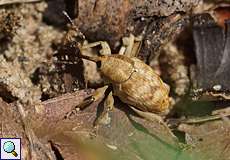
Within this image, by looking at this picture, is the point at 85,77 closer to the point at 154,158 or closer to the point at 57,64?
the point at 57,64

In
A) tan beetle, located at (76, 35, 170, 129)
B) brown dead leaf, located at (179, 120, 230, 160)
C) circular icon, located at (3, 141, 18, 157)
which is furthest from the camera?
tan beetle, located at (76, 35, 170, 129)

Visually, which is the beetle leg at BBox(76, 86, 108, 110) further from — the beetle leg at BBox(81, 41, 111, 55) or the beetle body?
the beetle leg at BBox(81, 41, 111, 55)

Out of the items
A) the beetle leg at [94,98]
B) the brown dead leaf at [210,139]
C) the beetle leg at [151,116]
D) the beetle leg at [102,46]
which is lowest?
the brown dead leaf at [210,139]

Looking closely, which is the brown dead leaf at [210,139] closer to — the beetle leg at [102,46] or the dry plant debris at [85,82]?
the dry plant debris at [85,82]

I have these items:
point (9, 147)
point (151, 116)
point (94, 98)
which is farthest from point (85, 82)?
point (9, 147)

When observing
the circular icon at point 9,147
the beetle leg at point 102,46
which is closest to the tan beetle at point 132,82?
the beetle leg at point 102,46

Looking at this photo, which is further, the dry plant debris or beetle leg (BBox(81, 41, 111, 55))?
beetle leg (BBox(81, 41, 111, 55))

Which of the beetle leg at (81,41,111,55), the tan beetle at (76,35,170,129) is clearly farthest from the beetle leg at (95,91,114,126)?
the beetle leg at (81,41,111,55)
